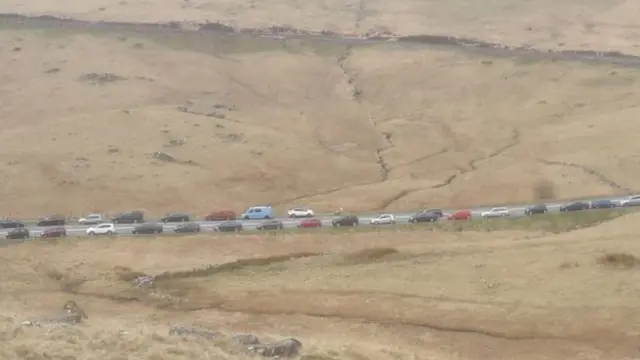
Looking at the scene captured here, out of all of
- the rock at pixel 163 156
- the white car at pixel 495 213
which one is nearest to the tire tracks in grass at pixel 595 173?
the white car at pixel 495 213

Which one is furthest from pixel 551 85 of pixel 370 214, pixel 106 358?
pixel 106 358

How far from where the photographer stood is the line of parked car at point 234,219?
59219mm

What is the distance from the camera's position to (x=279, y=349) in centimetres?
3198

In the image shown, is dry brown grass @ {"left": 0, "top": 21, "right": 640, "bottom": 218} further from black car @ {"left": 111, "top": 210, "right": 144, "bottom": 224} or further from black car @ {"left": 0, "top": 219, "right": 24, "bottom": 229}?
black car @ {"left": 111, "top": 210, "right": 144, "bottom": 224}

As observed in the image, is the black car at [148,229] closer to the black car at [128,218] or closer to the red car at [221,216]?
the black car at [128,218]

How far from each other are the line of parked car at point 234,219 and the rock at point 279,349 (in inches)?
1072

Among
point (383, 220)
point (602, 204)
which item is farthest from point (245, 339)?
point (602, 204)

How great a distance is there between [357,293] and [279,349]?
44.8 feet

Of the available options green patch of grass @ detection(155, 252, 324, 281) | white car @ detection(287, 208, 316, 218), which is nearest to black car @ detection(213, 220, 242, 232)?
white car @ detection(287, 208, 316, 218)

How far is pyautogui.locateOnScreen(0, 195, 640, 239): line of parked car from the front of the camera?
59219 mm

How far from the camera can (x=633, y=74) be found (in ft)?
358

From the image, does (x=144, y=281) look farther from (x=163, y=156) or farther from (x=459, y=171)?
(x=459, y=171)

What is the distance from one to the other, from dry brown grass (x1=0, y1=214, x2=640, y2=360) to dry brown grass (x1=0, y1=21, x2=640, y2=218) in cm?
1384

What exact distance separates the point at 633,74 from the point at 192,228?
72218mm
